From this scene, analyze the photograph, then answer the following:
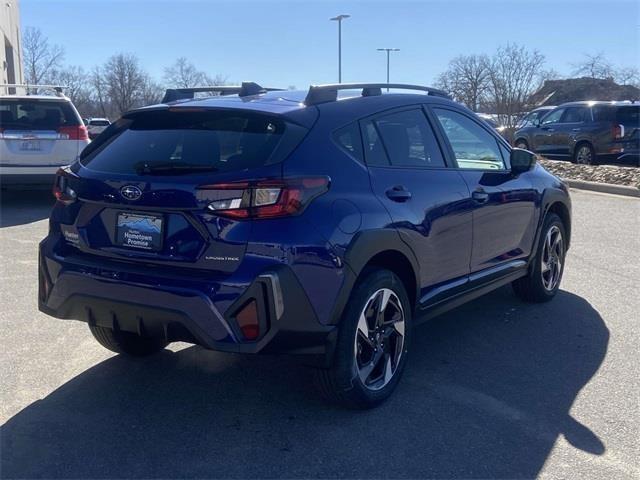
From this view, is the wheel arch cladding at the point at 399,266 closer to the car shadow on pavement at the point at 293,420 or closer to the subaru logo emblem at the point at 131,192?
the car shadow on pavement at the point at 293,420

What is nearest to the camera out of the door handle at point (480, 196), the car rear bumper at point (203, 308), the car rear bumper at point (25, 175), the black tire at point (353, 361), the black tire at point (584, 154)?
the car rear bumper at point (203, 308)

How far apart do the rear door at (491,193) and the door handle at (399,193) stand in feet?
2.56

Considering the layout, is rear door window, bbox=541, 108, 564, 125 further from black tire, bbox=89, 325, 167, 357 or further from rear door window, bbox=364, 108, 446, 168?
black tire, bbox=89, 325, 167, 357

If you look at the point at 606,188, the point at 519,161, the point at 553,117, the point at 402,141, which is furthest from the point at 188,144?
the point at 553,117

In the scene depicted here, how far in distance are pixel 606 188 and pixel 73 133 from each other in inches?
368

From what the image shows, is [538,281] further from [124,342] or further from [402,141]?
[124,342]

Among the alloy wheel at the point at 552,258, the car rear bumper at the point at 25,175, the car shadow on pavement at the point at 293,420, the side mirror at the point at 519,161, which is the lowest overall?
the car shadow on pavement at the point at 293,420

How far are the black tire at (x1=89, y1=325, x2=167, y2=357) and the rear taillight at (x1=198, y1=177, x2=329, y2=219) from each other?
1357 millimetres

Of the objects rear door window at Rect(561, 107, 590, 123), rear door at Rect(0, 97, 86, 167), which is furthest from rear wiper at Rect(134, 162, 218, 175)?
rear door window at Rect(561, 107, 590, 123)

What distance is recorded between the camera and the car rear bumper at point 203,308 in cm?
333

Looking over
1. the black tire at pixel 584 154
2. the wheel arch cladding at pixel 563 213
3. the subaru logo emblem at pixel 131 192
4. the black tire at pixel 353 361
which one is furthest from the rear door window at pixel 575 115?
the subaru logo emblem at pixel 131 192

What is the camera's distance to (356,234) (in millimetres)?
3680

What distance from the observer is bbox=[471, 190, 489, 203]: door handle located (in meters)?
4.80

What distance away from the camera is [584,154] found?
17438 mm
